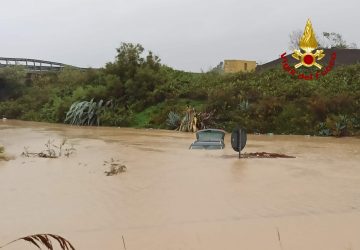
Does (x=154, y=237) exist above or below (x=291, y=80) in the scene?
below

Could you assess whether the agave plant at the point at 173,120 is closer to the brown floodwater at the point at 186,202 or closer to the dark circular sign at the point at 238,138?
the brown floodwater at the point at 186,202

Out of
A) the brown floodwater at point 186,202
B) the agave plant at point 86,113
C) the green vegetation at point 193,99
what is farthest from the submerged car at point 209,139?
the agave plant at point 86,113

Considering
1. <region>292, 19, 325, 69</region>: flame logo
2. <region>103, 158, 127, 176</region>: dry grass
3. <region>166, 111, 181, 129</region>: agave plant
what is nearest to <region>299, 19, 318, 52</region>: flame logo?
<region>292, 19, 325, 69</region>: flame logo

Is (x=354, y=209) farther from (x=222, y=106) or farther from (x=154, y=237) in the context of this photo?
(x=222, y=106)

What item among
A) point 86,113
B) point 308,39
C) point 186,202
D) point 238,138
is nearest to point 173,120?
point 86,113

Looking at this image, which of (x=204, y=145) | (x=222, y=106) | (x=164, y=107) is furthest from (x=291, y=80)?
(x=204, y=145)

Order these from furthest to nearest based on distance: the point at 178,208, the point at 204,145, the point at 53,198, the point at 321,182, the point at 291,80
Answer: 1. the point at 291,80
2. the point at 204,145
3. the point at 321,182
4. the point at 53,198
5. the point at 178,208

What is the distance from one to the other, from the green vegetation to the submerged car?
7.62 m

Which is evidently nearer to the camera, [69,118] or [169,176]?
[169,176]

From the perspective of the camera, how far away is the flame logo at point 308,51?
27.6 metres

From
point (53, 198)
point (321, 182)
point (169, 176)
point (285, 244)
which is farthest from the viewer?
point (169, 176)

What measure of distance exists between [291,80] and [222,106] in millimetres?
4495

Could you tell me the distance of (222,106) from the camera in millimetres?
24953

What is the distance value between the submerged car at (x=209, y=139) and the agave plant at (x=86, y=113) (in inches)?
533
